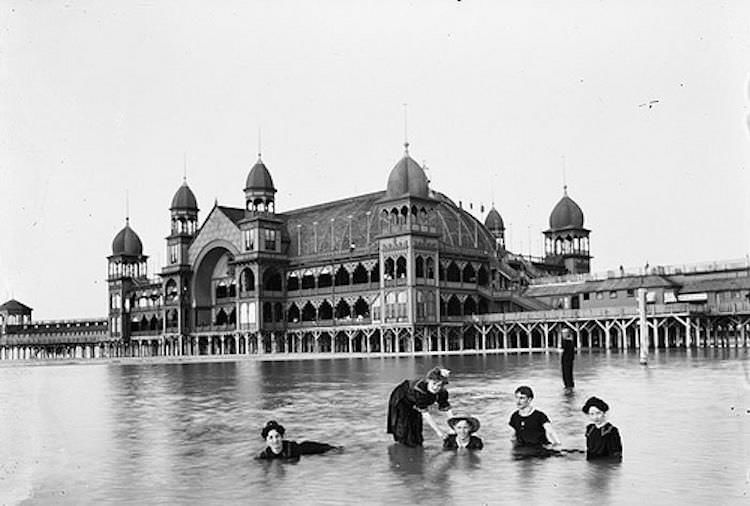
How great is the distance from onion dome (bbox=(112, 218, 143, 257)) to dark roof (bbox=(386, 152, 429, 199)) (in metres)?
50.8

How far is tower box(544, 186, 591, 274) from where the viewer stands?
112 metres

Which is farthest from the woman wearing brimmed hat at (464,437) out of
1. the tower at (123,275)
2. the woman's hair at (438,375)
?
the tower at (123,275)

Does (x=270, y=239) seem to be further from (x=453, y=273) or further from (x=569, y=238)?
(x=569, y=238)

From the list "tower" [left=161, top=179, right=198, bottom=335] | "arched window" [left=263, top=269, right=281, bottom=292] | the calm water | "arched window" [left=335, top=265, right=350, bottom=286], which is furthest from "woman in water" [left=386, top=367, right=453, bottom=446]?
"tower" [left=161, top=179, right=198, bottom=335]

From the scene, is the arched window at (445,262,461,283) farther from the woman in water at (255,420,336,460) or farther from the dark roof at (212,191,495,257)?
the woman in water at (255,420,336,460)

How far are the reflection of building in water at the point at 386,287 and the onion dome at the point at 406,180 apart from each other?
111 millimetres

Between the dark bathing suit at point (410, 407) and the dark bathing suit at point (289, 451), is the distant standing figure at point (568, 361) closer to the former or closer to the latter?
the dark bathing suit at point (410, 407)

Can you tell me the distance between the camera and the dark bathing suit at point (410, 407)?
14430 millimetres

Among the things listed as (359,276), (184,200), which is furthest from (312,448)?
(184,200)

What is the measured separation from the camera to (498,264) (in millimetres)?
93312

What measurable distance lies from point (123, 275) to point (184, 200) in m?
17.5

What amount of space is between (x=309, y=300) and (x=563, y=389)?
66.9 meters

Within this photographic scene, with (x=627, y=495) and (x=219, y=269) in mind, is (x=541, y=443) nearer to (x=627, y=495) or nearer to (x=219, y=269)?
(x=627, y=495)

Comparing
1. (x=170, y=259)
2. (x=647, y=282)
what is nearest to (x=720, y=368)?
(x=647, y=282)
